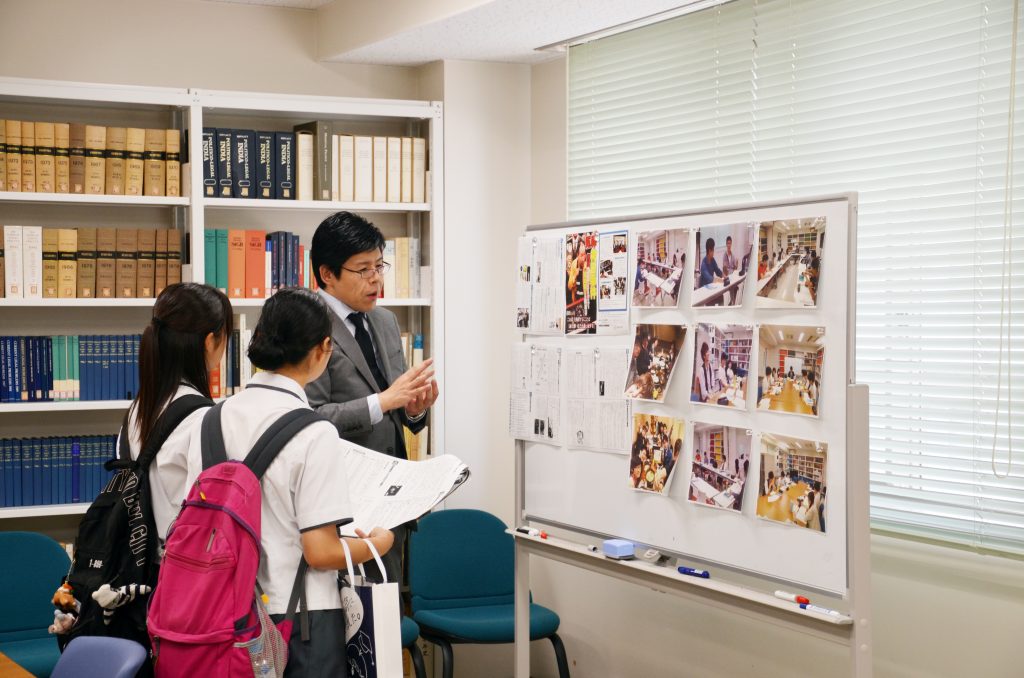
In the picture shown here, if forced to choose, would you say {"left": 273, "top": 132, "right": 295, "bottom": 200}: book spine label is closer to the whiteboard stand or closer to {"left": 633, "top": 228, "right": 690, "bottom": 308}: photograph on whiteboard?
{"left": 633, "top": 228, "right": 690, "bottom": 308}: photograph on whiteboard

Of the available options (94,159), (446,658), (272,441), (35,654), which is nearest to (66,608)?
(272,441)

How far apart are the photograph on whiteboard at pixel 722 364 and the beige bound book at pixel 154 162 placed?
2228 mm

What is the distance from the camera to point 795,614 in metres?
2.56

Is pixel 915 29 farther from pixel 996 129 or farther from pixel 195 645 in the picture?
pixel 195 645

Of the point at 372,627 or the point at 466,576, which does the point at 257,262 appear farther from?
the point at 372,627

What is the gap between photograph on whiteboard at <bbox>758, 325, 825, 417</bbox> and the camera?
2.52 m

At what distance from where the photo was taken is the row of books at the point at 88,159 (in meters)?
3.71

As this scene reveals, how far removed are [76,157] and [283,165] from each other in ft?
2.47

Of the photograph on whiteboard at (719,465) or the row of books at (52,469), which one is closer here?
the photograph on whiteboard at (719,465)

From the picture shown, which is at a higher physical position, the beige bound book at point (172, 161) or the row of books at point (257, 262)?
the beige bound book at point (172, 161)

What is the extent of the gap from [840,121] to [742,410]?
0.96m

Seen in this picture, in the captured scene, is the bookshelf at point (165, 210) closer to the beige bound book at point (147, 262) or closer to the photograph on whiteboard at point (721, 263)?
the beige bound book at point (147, 262)

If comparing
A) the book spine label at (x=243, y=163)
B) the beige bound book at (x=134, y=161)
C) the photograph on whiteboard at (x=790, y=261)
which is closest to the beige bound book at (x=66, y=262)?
the beige bound book at (x=134, y=161)

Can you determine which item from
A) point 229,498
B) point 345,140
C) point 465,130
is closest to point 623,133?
point 465,130
